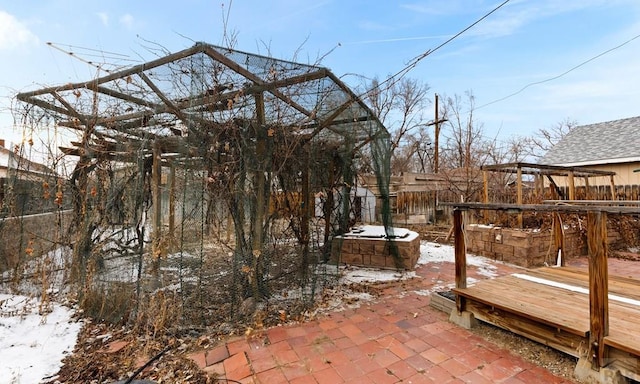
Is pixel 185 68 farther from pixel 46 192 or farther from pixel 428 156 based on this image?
pixel 428 156

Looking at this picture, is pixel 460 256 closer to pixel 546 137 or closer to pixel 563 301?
pixel 563 301

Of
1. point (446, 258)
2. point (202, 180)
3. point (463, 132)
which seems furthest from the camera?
point (463, 132)

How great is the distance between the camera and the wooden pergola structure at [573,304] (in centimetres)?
198

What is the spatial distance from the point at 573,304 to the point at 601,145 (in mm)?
11153

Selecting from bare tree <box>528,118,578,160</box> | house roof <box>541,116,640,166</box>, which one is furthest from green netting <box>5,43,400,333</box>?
bare tree <box>528,118,578,160</box>

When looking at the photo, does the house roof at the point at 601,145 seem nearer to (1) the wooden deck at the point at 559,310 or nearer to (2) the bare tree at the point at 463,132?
(2) the bare tree at the point at 463,132

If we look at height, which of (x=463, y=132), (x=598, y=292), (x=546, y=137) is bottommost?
(x=598, y=292)

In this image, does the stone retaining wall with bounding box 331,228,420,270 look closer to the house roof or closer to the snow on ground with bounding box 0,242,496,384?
the snow on ground with bounding box 0,242,496,384

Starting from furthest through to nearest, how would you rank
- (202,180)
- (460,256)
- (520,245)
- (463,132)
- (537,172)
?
(463,132)
(537,172)
(520,245)
(460,256)
(202,180)

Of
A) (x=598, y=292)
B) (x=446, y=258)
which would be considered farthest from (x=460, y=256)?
(x=446, y=258)

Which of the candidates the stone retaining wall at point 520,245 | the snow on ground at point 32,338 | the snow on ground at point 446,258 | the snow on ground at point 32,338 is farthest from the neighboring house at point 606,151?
the snow on ground at point 32,338

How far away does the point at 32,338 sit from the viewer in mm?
2727

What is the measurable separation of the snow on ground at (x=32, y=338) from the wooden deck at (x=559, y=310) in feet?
12.3

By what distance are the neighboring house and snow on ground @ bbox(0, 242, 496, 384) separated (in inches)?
413
